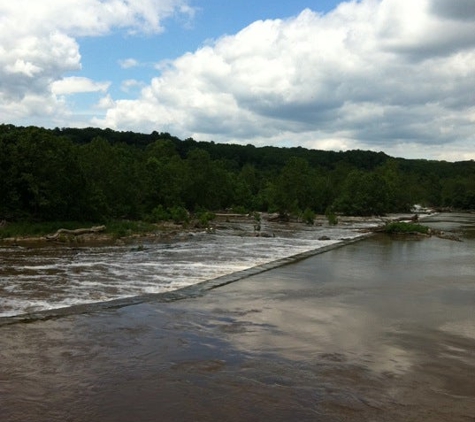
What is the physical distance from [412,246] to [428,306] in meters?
22.3

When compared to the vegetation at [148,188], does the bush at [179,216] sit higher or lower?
lower

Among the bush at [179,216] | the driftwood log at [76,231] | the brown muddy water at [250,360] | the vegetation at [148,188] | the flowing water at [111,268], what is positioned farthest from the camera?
the bush at [179,216]

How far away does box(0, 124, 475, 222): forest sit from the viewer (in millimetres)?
38719

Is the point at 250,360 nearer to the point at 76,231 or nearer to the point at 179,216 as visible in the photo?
the point at 76,231

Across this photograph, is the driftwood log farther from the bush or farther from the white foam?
the bush

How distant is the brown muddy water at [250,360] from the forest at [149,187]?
2712 centimetres

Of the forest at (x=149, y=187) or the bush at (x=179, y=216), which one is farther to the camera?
the bush at (x=179, y=216)

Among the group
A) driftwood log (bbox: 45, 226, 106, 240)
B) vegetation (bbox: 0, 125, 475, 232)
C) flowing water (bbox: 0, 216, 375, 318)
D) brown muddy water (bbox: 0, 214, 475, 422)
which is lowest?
flowing water (bbox: 0, 216, 375, 318)

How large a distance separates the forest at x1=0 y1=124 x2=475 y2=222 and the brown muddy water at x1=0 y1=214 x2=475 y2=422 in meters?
27.1

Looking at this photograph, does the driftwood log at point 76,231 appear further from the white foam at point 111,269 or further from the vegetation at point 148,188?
the white foam at point 111,269

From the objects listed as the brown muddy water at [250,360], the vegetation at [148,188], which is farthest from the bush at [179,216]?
the brown muddy water at [250,360]

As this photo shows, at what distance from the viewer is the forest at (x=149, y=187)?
38719 mm

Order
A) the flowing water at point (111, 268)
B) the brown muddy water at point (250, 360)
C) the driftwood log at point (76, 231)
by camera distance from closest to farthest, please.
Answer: the brown muddy water at point (250, 360), the flowing water at point (111, 268), the driftwood log at point (76, 231)

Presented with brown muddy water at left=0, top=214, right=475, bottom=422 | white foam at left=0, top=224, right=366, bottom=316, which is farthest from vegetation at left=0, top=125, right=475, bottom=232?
brown muddy water at left=0, top=214, right=475, bottom=422
